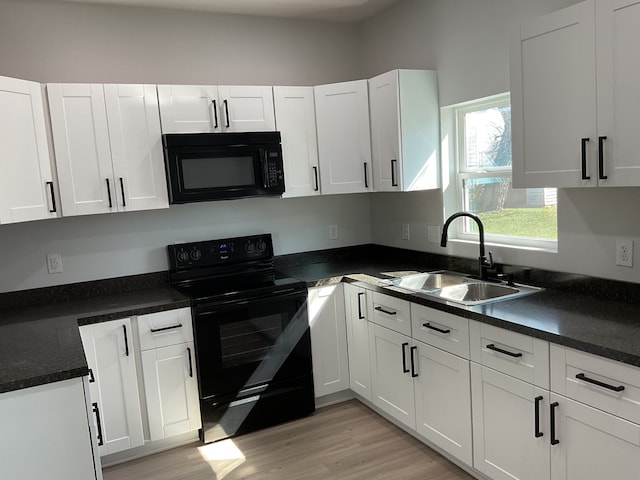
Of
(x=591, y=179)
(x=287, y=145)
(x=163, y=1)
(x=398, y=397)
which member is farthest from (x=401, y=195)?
(x=163, y=1)

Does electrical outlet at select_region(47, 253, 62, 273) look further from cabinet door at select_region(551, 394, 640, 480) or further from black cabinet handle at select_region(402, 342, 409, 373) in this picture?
cabinet door at select_region(551, 394, 640, 480)

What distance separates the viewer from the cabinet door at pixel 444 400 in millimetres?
2441

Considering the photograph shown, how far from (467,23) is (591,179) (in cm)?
140

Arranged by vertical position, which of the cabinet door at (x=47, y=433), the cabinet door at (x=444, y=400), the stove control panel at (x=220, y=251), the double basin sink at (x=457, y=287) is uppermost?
the stove control panel at (x=220, y=251)

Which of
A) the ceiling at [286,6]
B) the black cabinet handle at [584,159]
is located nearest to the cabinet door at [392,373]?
the black cabinet handle at [584,159]

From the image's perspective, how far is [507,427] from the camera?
2199mm

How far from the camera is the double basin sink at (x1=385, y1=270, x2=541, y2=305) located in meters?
2.66

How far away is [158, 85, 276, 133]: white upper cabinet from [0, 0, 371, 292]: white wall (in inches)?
13.8

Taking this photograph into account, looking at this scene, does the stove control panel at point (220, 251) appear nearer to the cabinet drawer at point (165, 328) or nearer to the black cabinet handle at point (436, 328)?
the cabinet drawer at point (165, 328)

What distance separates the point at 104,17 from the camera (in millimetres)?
3145

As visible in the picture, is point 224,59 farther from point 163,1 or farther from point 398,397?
point 398,397

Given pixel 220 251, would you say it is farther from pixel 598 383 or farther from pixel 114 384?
pixel 598 383

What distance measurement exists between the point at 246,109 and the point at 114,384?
176cm

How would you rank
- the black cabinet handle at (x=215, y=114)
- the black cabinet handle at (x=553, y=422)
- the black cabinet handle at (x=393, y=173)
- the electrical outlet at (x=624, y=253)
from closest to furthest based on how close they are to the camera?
1. the black cabinet handle at (x=553, y=422)
2. the electrical outlet at (x=624, y=253)
3. the black cabinet handle at (x=215, y=114)
4. the black cabinet handle at (x=393, y=173)
